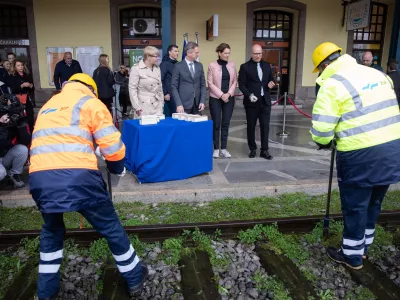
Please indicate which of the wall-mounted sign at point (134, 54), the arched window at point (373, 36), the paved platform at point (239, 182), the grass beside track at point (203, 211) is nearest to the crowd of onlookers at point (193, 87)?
the paved platform at point (239, 182)

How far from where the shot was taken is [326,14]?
13.6 m

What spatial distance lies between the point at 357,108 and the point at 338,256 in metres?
1.45

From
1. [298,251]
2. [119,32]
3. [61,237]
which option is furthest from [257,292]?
[119,32]

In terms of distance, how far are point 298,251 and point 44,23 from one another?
1202cm

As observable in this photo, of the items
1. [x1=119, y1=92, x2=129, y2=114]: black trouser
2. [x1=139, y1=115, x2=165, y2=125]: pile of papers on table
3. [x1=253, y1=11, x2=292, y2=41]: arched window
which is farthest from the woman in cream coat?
[x1=253, y1=11, x2=292, y2=41]: arched window

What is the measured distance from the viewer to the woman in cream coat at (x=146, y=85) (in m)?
5.49

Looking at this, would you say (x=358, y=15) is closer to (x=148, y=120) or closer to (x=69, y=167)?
(x=148, y=120)

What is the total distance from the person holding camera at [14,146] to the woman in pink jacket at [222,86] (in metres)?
2.99

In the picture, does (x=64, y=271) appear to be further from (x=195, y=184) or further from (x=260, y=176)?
(x=260, y=176)

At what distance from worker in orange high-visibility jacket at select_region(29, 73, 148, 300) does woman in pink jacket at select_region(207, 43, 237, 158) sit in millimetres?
3531

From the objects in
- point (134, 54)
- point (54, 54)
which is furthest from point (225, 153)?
point (54, 54)

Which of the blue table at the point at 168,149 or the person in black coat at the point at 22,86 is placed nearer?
the blue table at the point at 168,149

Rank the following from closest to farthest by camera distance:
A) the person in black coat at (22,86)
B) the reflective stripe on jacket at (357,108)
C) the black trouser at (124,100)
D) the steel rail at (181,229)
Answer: the reflective stripe on jacket at (357,108)
the steel rail at (181,229)
the person in black coat at (22,86)
the black trouser at (124,100)

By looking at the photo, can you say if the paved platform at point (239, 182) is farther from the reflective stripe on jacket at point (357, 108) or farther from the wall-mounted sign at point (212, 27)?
the wall-mounted sign at point (212, 27)
